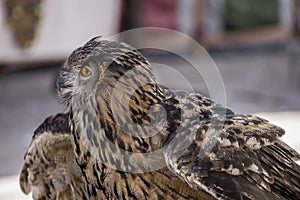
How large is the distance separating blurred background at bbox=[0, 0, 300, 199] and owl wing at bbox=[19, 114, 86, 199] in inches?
28.4

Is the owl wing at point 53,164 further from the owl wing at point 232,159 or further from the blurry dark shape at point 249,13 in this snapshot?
the blurry dark shape at point 249,13

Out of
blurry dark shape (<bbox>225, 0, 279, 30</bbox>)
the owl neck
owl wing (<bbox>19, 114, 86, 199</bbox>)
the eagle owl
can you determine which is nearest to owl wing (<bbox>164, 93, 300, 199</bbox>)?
the eagle owl

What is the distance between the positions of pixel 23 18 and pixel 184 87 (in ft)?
7.41

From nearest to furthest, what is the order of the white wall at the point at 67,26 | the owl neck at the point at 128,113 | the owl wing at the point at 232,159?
the owl wing at the point at 232,159 < the owl neck at the point at 128,113 < the white wall at the point at 67,26

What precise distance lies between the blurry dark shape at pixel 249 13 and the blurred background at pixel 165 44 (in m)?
0.02

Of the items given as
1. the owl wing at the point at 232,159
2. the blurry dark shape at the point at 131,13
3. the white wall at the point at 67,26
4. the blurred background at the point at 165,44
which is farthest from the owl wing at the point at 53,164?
the blurry dark shape at the point at 131,13

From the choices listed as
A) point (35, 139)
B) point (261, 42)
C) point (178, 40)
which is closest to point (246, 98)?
point (178, 40)

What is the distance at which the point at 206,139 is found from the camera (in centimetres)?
250

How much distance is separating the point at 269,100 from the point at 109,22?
2.37 meters

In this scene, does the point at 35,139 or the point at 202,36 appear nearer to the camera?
the point at 35,139

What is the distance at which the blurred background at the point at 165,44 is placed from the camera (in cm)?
757

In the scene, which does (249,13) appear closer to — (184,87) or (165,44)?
(165,44)

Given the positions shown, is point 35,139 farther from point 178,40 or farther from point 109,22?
point 178,40

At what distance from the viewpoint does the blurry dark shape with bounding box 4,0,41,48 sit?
7406 millimetres
